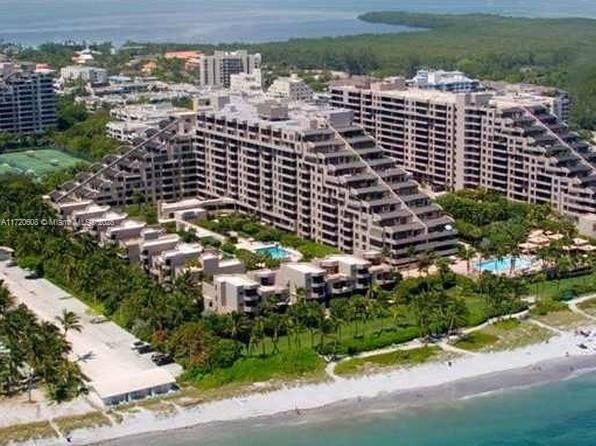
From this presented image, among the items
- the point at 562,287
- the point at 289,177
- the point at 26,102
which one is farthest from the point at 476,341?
the point at 26,102

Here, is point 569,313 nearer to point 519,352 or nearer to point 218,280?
point 519,352

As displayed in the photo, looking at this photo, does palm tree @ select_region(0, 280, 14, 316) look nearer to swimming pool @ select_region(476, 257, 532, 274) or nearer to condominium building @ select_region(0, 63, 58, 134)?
swimming pool @ select_region(476, 257, 532, 274)

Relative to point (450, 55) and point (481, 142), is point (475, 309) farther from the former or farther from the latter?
point (450, 55)

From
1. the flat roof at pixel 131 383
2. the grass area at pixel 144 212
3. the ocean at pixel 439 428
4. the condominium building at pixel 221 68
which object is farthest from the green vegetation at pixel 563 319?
the condominium building at pixel 221 68

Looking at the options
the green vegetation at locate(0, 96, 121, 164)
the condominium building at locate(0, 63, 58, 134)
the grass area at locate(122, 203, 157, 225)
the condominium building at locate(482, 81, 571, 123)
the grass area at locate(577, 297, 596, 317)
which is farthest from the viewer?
the condominium building at locate(0, 63, 58, 134)

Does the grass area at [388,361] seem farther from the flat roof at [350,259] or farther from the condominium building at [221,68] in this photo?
the condominium building at [221,68]

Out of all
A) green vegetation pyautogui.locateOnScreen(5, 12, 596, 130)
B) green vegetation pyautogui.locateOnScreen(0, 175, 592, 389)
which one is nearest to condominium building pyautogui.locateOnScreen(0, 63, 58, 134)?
green vegetation pyautogui.locateOnScreen(5, 12, 596, 130)
